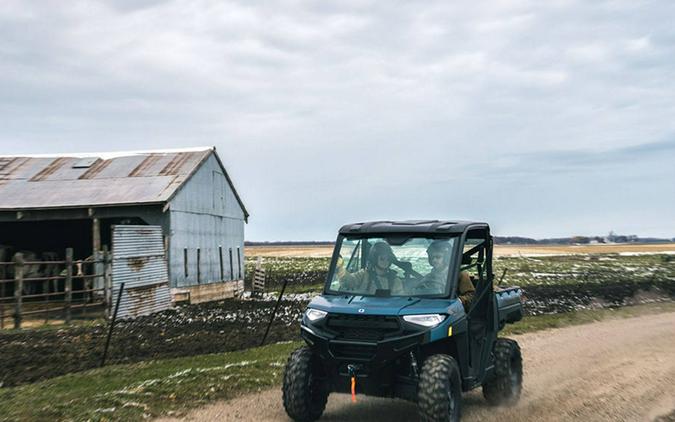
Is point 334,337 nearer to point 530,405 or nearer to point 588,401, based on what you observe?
point 530,405

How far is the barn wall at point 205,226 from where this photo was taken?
2772 cm

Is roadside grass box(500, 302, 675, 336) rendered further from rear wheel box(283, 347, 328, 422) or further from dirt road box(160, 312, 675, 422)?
rear wheel box(283, 347, 328, 422)

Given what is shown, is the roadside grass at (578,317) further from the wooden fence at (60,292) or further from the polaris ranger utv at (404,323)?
the wooden fence at (60,292)

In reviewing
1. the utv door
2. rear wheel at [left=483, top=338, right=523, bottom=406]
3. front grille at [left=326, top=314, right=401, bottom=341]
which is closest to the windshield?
the utv door

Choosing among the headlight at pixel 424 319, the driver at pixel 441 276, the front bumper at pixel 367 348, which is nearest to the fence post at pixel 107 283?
the front bumper at pixel 367 348

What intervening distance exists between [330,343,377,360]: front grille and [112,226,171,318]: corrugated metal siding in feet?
53.7

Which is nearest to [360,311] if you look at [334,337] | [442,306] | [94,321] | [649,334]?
[334,337]

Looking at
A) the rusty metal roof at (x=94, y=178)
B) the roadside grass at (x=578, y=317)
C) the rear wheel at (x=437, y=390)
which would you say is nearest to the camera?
the rear wheel at (x=437, y=390)

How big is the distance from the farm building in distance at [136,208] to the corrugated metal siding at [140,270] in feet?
0.48

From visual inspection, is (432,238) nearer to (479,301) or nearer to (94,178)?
(479,301)

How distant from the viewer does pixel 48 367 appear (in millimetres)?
13570

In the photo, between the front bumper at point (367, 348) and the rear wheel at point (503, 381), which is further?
the rear wheel at point (503, 381)

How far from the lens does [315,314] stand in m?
8.11

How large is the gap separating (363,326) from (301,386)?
3.66 ft
